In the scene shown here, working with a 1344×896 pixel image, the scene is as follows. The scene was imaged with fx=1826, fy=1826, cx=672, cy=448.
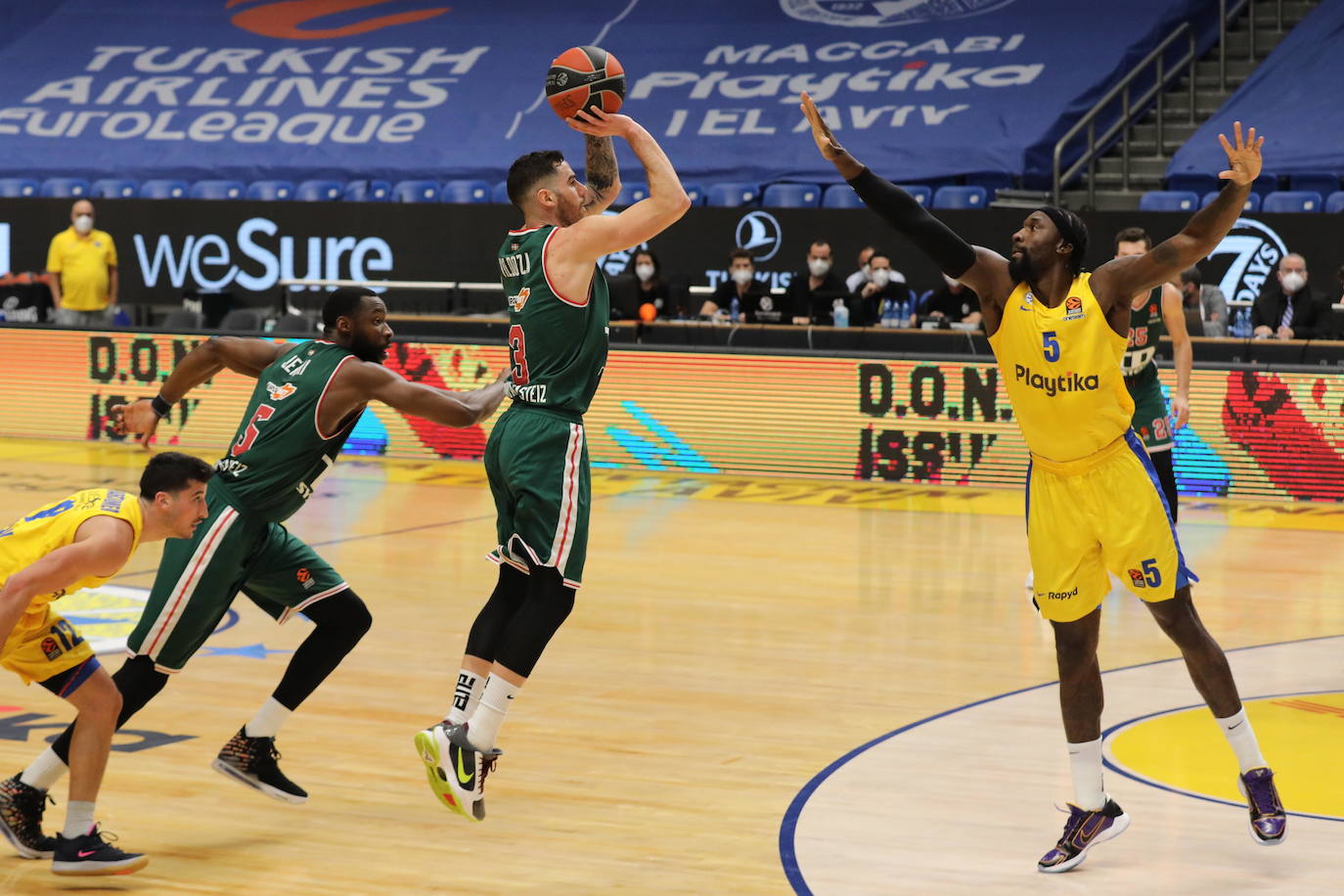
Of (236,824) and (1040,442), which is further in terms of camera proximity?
(236,824)

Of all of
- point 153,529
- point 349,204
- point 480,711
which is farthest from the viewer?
point 349,204

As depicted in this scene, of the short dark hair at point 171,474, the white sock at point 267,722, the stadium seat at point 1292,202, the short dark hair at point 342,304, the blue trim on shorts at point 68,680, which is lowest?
the stadium seat at point 1292,202

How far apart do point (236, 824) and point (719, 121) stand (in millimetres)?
17728

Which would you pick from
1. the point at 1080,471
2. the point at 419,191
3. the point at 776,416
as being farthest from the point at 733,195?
the point at 1080,471

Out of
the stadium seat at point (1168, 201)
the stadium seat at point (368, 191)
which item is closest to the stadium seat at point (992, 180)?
the stadium seat at point (1168, 201)

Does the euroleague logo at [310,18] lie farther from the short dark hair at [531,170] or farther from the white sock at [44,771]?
the white sock at [44,771]

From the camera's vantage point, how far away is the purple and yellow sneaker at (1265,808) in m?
5.46

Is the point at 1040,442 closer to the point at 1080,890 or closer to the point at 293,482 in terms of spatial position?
the point at 1080,890

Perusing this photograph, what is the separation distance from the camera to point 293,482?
5.97m

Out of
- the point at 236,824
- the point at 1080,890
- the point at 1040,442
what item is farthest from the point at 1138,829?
the point at 236,824

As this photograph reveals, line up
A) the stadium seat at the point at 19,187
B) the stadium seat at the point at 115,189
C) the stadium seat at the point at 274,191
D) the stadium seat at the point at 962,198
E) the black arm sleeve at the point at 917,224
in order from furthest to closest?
the stadium seat at the point at 19,187
the stadium seat at the point at 115,189
the stadium seat at the point at 274,191
the stadium seat at the point at 962,198
the black arm sleeve at the point at 917,224

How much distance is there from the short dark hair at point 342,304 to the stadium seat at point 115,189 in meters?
19.4

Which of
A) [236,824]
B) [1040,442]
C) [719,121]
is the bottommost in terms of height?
[719,121]

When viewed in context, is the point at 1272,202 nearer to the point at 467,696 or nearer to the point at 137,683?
the point at 467,696
